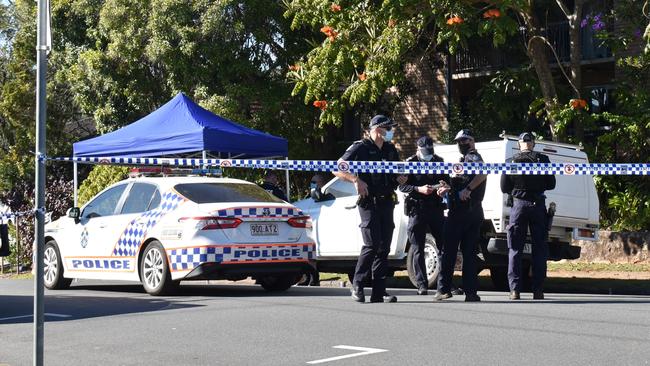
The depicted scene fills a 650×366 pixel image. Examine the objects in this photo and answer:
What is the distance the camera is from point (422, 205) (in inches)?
444

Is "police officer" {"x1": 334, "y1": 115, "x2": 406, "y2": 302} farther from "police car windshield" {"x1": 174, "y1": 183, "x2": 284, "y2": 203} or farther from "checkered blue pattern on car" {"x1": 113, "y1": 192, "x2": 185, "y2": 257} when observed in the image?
"checkered blue pattern on car" {"x1": 113, "y1": 192, "x2": 185, "y2": 257}

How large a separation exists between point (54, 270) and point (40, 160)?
857 cm

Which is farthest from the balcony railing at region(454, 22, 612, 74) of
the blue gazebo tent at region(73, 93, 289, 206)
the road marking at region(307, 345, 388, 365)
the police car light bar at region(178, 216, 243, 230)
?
the road marking at region(307, 345, 388, 365)

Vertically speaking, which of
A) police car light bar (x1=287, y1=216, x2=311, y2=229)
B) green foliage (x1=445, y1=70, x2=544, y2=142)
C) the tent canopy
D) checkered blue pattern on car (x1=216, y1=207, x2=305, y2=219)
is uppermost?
green foliage (x1=445, y1=70, x2=544, y2=142)

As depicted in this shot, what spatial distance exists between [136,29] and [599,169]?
1450cm

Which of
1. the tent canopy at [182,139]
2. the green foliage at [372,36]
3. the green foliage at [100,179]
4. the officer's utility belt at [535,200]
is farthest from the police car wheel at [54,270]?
the green foliage at [100,179]

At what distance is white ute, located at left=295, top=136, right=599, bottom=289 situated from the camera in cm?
1295

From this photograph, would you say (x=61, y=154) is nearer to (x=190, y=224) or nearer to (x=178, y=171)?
(x=178, y=171)

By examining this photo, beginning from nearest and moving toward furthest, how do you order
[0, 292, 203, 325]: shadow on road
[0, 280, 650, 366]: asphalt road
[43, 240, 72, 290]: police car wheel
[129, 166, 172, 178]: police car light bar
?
[0, 280, 650, 366]: asphalt road < [0, 292, 203, 325]: shadow on road < [43, 240, 72, 290]: police car wheel < [129, 166, 172, 178]: police car light bar

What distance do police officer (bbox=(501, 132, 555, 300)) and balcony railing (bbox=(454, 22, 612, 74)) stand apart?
1089 centimetres

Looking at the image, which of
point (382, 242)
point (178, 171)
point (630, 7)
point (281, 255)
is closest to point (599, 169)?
point (382, 242)

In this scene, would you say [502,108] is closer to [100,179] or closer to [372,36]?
[372,36]

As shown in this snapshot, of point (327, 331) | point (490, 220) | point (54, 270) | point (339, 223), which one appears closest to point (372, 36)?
point (339, 223)

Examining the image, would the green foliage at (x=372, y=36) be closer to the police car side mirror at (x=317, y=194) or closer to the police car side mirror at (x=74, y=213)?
the police car side mirror at (x=317, y=194)
